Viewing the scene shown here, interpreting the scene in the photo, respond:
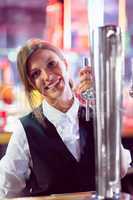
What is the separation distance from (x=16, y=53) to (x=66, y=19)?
0.20 m

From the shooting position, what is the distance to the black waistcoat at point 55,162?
4.44 feet

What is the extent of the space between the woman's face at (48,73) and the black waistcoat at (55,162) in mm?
92

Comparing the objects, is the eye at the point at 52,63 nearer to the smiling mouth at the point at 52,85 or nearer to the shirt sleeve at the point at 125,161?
the smiling mouth at the point at 52,85

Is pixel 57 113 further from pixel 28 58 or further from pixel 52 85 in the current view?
pixel 28 58

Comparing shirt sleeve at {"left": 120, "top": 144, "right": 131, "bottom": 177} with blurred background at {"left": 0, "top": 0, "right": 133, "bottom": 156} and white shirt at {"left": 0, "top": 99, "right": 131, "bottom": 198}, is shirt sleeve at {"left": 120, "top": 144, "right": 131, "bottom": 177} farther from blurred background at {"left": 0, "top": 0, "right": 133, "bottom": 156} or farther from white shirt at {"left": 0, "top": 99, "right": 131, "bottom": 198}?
white shirt at {"left": 0, "top": 99, "right": 131, "bottom": 198}

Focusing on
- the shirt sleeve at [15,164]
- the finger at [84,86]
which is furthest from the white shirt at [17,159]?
the finger at [84,86]

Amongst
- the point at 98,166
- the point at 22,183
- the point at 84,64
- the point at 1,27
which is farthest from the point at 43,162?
the point at 1,27

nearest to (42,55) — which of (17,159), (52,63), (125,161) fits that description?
(52,63)

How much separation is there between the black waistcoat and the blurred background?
0.09 m

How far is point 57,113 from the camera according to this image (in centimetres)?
137

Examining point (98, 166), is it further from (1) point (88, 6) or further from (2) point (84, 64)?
(1) point (88, 6)

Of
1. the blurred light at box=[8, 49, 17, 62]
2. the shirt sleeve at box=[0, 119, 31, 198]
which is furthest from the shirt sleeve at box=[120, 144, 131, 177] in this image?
the blurred light at box=[8, 49, 17, 62]

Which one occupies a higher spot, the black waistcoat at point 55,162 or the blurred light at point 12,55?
the blurred light at point 12,55

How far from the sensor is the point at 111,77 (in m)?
1.18
